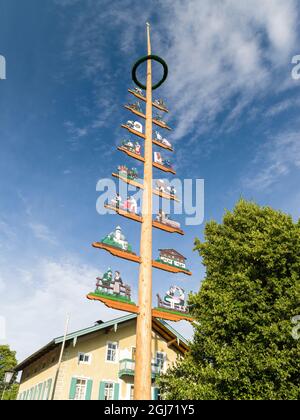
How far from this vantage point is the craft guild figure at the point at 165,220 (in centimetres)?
1183

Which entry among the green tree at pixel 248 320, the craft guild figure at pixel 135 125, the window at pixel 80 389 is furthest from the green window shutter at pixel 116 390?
the craft guild figure at pixel 135 125

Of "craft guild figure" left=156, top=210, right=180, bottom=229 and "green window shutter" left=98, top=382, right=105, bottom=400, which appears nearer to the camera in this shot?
"craft guild figure" left=156, top=210, right=180, bottom=229

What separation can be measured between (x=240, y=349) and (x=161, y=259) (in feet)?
13.9

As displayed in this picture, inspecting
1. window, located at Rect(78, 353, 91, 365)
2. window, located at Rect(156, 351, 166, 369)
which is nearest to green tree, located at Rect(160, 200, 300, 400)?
window, located at Rect(78, 353, 91, 365)

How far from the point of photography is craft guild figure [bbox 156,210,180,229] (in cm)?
1183

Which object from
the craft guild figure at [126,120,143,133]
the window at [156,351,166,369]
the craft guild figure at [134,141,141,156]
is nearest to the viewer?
the craft guild figure at [134,141,141,156]

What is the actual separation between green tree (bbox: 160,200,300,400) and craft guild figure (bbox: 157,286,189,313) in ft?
4.26

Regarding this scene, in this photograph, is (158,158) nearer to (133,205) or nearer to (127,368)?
(133,205)

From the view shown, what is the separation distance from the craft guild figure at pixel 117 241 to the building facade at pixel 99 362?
1101 cm

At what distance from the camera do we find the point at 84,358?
66.6 ft

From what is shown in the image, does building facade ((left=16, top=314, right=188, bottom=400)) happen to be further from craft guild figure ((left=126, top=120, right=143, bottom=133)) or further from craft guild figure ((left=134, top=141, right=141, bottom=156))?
craft guild figure ((left=126, top=120, right=143, bottom=133))

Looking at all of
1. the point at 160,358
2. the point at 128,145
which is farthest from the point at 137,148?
the point at 160,358

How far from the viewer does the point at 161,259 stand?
37.7 ft
